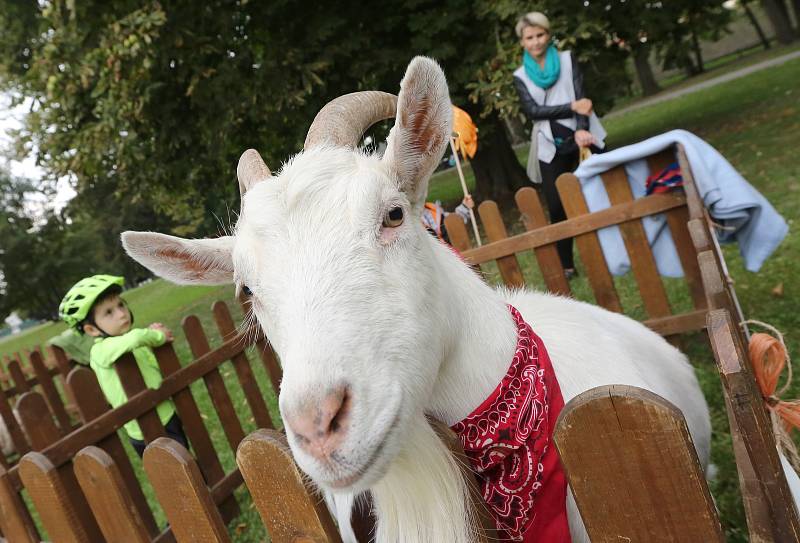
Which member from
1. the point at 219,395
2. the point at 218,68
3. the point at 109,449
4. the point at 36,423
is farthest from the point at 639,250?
the point at 218,68

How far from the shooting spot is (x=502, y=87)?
8.29 meters

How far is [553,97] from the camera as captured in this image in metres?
5.37

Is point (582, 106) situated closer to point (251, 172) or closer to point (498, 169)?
point (251, 172)

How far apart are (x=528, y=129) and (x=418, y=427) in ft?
34.4

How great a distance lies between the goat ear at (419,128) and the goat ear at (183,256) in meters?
0.71

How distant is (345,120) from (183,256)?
0.78 m

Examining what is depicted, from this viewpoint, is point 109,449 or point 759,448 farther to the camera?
point 109,449

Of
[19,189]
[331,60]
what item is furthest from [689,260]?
[19,189]

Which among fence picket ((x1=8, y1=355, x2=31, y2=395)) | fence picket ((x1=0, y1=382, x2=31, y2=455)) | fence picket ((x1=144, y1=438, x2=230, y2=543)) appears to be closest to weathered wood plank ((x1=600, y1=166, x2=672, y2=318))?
fence picket ((x1=144, y1=438, x2=230, y2=543))

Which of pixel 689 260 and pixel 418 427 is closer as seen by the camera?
pixel 418 427

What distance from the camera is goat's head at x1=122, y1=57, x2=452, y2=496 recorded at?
1259 mm

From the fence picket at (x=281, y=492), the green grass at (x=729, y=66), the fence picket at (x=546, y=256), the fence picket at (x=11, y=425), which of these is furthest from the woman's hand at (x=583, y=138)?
the green grass at (x=729, y=66)

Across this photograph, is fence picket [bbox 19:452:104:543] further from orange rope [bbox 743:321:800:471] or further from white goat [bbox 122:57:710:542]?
orange rope [bbox 743:321:800:471]

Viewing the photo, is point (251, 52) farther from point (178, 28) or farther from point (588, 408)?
point (588, 408)
